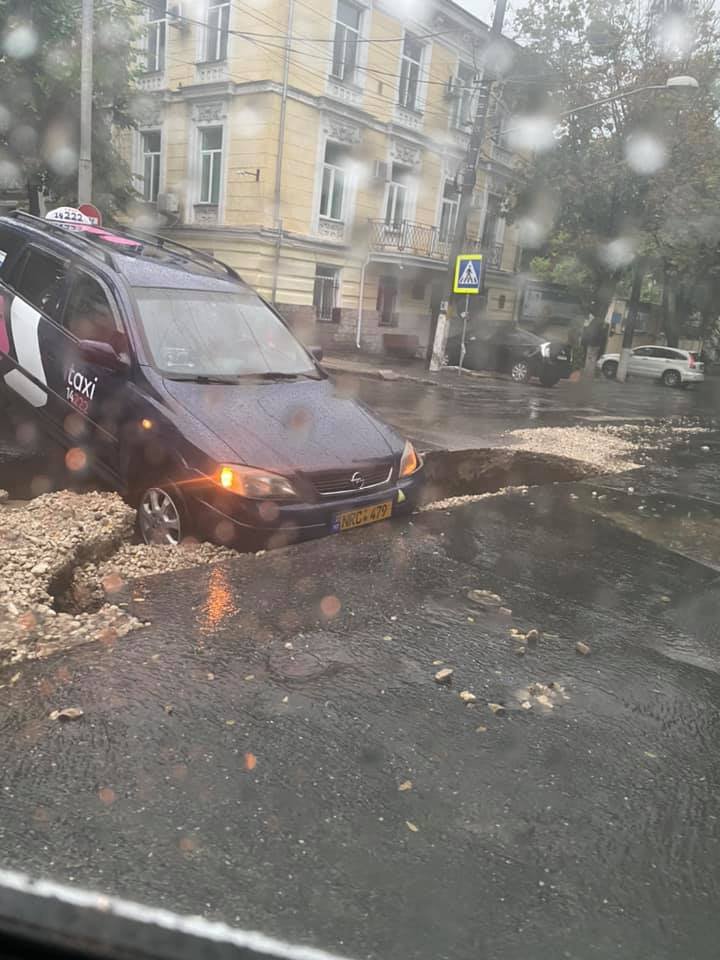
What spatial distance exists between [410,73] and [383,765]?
27.6m

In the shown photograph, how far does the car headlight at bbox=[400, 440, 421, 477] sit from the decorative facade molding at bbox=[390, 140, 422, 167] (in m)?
22.9

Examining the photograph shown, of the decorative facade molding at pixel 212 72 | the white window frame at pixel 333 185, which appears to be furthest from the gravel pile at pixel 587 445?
the decorative facade molding at pixel 212 72

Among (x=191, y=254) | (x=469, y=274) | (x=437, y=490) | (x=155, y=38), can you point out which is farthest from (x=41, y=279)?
(x=155, y=38)

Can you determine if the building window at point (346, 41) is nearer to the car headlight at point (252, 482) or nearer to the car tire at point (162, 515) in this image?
the car tire at point (162, 515)

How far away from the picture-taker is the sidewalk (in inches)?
755

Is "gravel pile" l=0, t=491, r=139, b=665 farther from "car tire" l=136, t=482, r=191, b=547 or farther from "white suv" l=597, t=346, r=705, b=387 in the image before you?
"white suv" l=597, t=346, r=705, b=387

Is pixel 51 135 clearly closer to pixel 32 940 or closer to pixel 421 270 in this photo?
pixel 421 270

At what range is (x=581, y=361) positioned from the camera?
1098 inches

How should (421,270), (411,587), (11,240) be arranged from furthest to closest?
(421,270) < (11,240) < (411,587)

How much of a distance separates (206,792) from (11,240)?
19.7 ft

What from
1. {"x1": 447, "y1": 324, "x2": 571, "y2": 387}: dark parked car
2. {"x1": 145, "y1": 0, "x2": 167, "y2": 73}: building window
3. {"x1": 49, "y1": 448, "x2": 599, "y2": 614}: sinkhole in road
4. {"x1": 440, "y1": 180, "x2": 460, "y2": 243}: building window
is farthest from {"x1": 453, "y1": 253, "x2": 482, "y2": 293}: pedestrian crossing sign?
{"x1": 145, "y1": 0, "x2": 167, "y2": 73}: building window

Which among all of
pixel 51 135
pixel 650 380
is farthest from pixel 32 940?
pixel 650 380

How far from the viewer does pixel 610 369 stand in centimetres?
3055

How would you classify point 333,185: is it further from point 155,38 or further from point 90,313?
point 90,313
